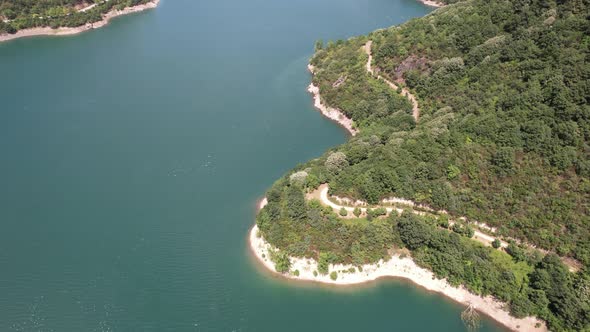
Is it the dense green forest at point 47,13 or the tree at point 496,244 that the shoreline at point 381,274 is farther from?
the dense green forest at point 47,13

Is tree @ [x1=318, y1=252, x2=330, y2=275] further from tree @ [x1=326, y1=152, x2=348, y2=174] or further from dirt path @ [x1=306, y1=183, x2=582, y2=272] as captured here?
tree @ [x1=326, y1=152, x2=348, y2=174]

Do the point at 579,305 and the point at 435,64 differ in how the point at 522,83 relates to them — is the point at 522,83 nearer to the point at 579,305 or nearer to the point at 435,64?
the point at 435,64

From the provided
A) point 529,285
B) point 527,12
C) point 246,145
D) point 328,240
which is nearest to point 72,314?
point 328,240

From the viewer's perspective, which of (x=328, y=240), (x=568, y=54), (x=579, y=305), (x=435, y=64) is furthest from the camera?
(x=435, y=64)

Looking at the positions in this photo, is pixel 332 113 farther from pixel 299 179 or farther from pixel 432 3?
pixel 432 3

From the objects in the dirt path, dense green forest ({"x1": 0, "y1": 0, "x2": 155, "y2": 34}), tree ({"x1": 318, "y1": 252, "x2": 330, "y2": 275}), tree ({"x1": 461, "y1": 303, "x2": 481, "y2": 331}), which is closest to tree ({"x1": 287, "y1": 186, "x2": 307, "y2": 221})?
the dirt path

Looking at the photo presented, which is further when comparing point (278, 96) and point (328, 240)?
point (278, 96)

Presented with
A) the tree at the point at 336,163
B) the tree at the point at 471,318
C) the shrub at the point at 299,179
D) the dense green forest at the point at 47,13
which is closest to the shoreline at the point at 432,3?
the dense green forest at the point at 47,13

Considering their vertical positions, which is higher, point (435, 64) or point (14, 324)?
point (435, 64)
